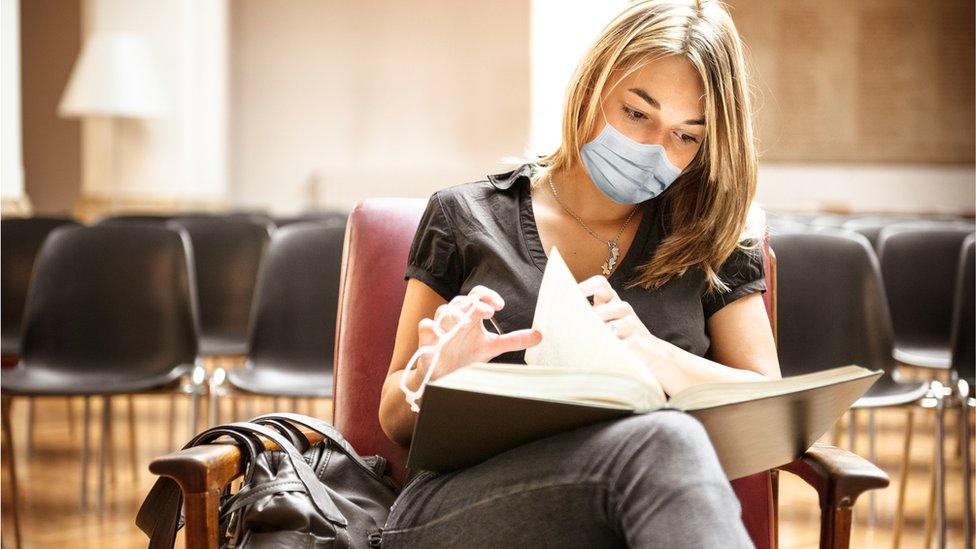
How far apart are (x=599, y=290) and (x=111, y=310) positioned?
6.87 feet

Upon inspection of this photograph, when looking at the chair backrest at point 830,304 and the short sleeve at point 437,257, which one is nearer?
the short sleeve at point 437,257

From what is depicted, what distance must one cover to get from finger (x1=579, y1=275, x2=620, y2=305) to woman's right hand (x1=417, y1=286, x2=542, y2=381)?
5.5 inches

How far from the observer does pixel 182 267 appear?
10.2ft

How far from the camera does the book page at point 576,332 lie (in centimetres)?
121

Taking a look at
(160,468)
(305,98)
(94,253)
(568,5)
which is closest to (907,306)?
(94,253)

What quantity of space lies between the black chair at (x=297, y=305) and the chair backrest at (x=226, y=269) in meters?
0.72

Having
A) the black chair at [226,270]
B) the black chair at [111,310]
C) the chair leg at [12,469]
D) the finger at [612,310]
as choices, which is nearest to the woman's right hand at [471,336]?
the finger at [612,310]

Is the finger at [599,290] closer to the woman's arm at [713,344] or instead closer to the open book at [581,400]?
the woman's arm at [713,344]

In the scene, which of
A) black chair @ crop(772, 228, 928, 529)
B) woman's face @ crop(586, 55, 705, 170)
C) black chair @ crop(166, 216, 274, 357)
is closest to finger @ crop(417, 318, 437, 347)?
woman's face @ crop(586, 55, 705, 170)

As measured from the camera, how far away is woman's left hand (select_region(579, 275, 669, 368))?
1364 mm

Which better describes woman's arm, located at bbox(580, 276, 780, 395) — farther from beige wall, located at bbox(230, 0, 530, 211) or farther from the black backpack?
beige wall, located at bbox(230, 0, 530, 211)

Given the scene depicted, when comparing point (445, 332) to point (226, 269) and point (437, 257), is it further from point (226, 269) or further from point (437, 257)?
point (226, 269)

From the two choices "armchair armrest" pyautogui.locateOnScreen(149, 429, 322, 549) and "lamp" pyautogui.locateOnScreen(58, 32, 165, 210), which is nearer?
"armchair armrest" pyautogui.locateOnScreen(149, 429, 322, 549)

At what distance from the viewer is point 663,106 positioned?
1.58 metres
